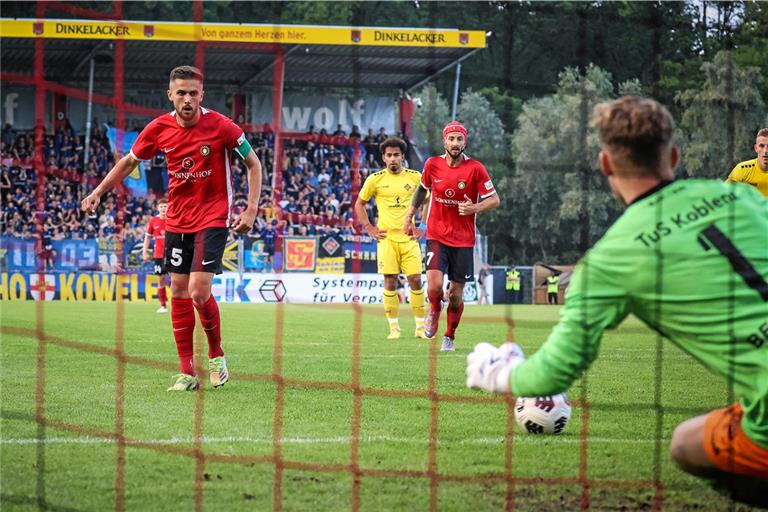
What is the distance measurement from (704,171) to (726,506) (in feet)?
72.3

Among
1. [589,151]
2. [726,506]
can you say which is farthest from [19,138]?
[726,506]

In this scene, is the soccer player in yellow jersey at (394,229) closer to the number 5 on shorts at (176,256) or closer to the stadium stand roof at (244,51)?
the number 5 on shorts at (176,256)

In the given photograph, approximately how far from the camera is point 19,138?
31.6m

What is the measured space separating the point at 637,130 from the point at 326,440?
2.89 metres

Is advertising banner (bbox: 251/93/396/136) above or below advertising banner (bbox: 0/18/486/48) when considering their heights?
below

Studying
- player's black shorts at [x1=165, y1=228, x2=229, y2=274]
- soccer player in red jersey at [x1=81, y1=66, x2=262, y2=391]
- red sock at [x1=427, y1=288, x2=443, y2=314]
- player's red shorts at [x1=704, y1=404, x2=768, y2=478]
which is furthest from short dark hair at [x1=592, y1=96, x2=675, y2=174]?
red sock at [x1=427, y1=288, x2=443, y2=314]

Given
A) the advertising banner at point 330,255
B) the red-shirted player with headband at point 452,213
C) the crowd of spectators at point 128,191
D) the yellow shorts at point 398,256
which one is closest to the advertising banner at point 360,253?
the advertising banner at point 330,255

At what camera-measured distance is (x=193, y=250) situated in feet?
24.7

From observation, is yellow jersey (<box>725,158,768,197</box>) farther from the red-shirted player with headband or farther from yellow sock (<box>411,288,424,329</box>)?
yellow sock (<box>411,288,424,329</box>)

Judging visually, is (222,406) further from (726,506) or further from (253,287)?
(253,287)

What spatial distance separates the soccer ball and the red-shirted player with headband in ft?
16.8

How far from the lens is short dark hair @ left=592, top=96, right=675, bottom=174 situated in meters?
3.22

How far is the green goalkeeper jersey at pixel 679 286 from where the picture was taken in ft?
10.4

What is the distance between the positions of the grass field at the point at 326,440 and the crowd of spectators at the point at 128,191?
56.5 feet
